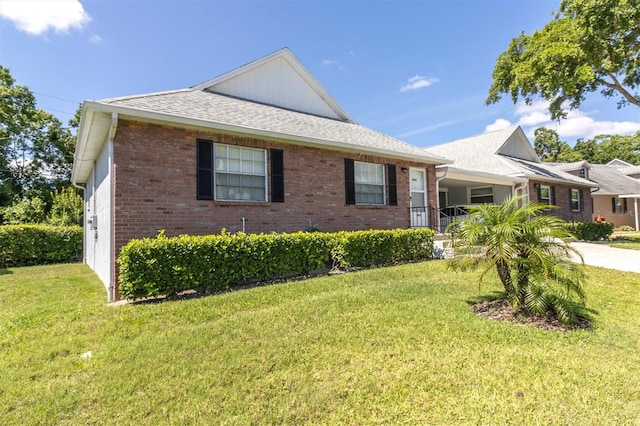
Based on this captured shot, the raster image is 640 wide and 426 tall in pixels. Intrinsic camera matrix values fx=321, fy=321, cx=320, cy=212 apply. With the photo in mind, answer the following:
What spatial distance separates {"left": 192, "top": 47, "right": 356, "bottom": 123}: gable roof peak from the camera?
420 inches

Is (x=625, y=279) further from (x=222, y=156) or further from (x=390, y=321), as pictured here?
(x=222, y=156)

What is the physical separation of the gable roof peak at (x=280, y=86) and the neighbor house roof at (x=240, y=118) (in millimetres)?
36

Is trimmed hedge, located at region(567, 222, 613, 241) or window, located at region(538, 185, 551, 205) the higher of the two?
window, located at region(538, 185, 551, 205)

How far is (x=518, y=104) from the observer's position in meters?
17.4

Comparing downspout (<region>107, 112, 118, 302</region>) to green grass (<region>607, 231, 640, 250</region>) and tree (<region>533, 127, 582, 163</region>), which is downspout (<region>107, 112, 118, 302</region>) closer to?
green grass (<region>607, 231, 640, 250</region>)

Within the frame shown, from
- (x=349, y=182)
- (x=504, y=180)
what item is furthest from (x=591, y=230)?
(x=349, y=182)

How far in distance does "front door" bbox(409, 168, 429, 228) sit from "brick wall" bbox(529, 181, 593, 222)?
Answer: 28.8 feet

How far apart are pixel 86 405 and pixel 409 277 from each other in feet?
18.7

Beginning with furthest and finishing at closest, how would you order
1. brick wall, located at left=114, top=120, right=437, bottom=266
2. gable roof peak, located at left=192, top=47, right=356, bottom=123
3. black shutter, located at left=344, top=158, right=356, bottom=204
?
gable roof peak, located at left=192, top=47, right=356, bottom=123, black shutter, located at left=344, top=158, right=356, bottom=204, brick wall, located at left=114, top=120, right=437, bottom=266

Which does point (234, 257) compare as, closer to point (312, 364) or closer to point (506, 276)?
point (312, 364)

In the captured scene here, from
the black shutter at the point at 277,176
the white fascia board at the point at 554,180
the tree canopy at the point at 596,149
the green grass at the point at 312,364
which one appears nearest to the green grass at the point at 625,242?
the white fascia board at the point at 554,180

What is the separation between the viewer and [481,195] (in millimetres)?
17594

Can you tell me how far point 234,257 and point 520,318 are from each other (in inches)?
182

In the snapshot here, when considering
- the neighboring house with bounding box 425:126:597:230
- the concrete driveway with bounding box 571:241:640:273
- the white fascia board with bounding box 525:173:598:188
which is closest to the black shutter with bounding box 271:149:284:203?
the concrete driveway with bounding box 571:241:640:273
